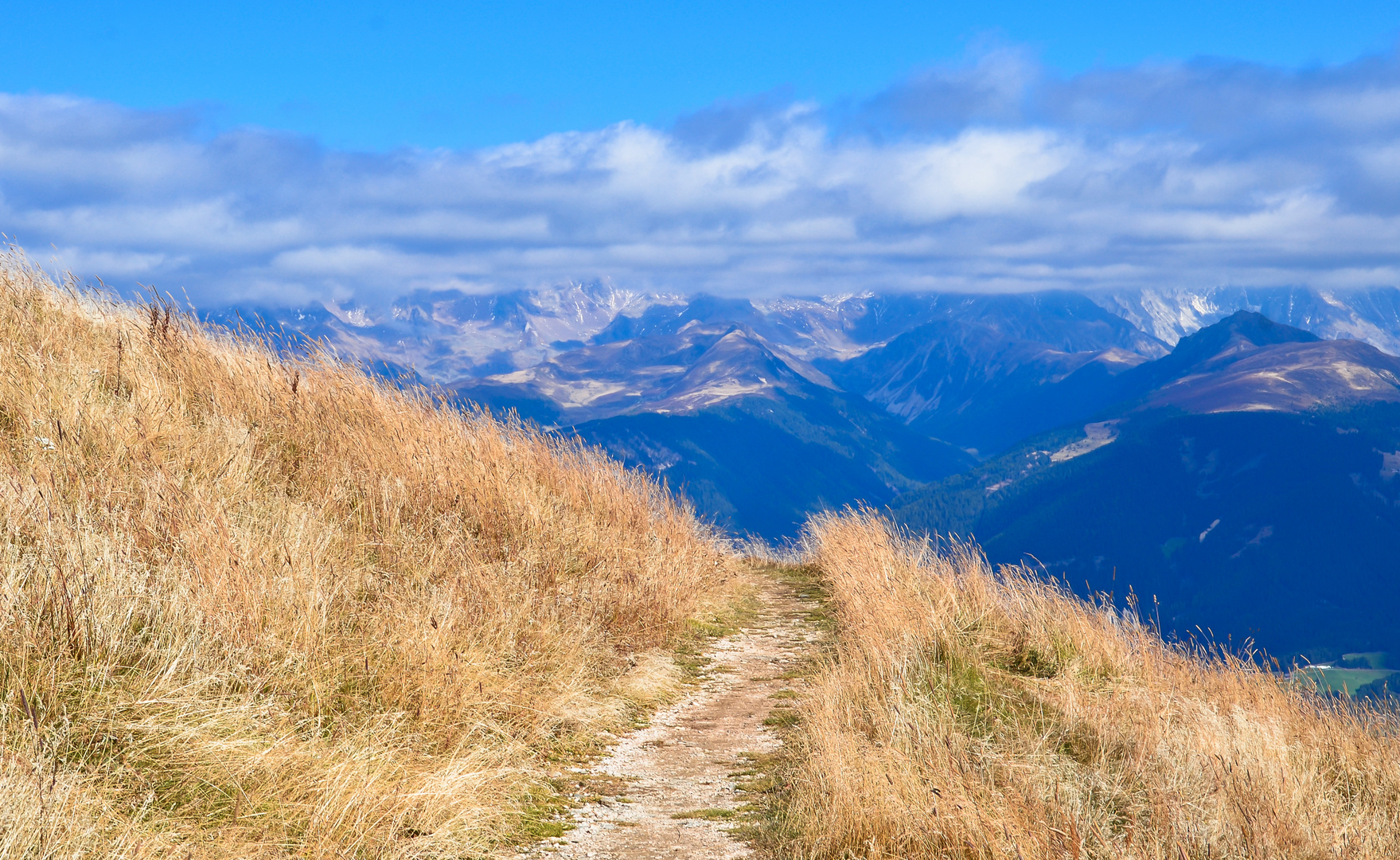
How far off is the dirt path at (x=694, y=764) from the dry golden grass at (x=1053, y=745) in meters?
0.50

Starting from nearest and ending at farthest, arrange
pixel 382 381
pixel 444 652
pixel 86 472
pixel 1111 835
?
1. pixel 1111 835
2. pixel 444 652
3. pixel 86 472
4. pixel 382 381

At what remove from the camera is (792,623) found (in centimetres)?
1154

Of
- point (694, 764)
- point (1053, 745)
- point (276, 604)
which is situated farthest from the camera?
point (694, 764)

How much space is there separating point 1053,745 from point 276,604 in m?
5.29

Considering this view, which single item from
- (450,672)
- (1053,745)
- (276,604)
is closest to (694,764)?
(450,672)

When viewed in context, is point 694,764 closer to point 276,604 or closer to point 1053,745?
point 1053,745

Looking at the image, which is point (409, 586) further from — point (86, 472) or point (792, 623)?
point (792, 623)

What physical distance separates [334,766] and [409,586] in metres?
2.44

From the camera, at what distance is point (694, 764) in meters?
6.54

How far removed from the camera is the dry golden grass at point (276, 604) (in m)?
3.95

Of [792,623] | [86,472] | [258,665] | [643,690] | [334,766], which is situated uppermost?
[86,472]

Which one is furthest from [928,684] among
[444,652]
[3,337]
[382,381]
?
[3,337]

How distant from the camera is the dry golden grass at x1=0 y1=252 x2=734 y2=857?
3951 mm

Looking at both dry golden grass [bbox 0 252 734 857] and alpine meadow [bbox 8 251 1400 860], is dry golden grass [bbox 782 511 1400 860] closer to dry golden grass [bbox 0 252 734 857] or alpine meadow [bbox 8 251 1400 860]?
alpine meadow [bbox 8 251 1400 860]
